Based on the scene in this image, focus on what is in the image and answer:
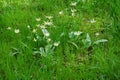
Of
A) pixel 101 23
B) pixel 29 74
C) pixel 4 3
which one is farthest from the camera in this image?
pixel 4 3

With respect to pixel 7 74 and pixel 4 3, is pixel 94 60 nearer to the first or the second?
pixel 7 74

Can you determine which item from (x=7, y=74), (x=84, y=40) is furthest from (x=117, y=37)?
(x=7, y=74)

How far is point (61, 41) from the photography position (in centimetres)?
424

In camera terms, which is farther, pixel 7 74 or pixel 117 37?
pixel 117 37

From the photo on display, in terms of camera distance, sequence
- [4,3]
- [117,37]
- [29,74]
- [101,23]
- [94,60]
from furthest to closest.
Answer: [4,3]
[101,23]
[117,37]
[94,60]
[29,74]

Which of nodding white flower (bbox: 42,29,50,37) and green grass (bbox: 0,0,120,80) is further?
nodding white flower (bbox: 42,29,50,37)

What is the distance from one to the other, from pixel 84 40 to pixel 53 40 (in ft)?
1.47

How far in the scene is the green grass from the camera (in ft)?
11.9

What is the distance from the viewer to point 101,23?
469cm

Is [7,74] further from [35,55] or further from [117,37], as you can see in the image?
[117,37]

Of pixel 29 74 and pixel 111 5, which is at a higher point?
pixel 111 5

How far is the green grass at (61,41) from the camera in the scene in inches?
143

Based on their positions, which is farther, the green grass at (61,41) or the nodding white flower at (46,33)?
the nodding white flower at (46,33)

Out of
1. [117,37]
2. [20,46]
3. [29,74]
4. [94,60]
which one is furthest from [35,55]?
[117,37]
